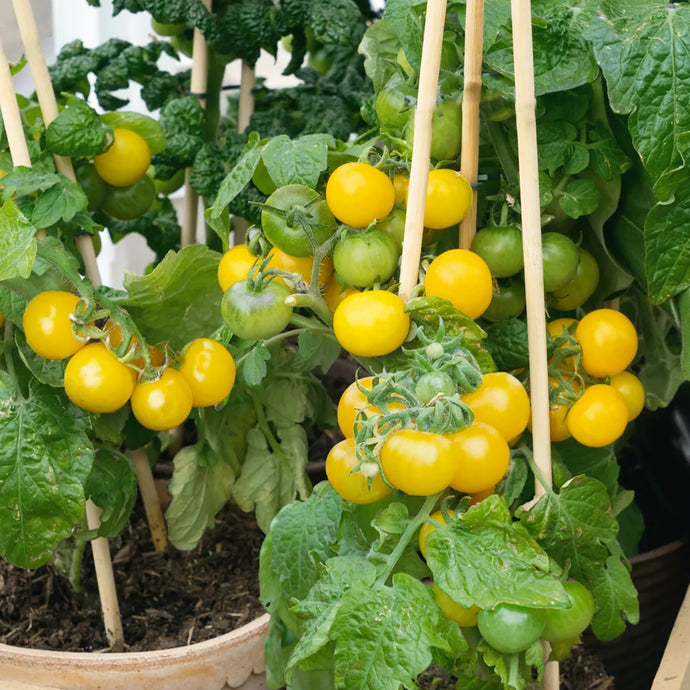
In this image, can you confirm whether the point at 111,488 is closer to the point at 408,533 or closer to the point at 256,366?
the point at 256,366

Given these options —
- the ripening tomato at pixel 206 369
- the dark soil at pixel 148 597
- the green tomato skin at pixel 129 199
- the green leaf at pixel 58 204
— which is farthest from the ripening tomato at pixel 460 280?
the dark soil at pixel 148 597

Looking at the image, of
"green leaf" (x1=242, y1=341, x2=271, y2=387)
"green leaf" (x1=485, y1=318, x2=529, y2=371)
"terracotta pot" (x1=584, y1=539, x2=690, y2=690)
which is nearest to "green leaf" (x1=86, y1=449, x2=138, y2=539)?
"green leaf" (x1=242, y1=341, x2=271, y2=387)

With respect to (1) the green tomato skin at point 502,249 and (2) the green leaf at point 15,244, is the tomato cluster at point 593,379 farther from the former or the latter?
(2) the green leaf at point 15,244

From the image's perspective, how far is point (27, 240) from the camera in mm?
707

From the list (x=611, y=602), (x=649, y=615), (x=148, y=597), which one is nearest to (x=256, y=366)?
(x=611, y=602)

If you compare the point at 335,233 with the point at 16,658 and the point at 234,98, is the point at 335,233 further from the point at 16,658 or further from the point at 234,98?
the point at 234,98

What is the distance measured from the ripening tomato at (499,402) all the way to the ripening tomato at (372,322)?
0.22ft

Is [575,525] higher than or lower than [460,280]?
lower

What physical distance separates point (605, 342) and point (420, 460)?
0.75 ft

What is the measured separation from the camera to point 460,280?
2.10 ft

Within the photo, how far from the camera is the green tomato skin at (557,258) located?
2.36 feet

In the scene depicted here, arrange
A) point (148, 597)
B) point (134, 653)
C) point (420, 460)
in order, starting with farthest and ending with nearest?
point (148, 597)
point (134, 653)
point (420, 460)

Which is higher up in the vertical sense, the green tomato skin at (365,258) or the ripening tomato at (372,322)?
the green tomato skin at (365,258)

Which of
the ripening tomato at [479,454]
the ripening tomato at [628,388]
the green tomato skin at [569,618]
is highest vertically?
the ripening tomato at [479,454]
